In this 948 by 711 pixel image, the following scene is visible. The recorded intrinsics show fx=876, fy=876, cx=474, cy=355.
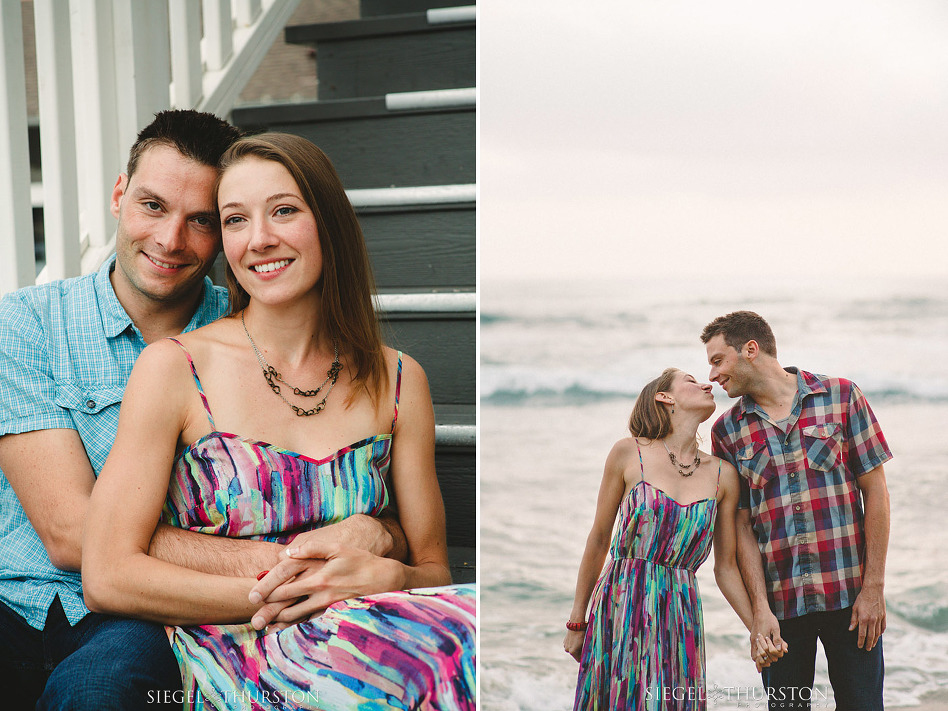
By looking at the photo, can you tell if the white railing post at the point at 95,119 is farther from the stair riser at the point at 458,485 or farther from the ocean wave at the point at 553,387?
the ocean wave at the point at 553,387

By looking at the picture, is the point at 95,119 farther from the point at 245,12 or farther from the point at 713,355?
the point at 713,355

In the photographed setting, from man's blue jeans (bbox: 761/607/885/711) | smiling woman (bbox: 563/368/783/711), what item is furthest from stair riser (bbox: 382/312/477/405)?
man's blue jeans (bbox: 761/607/885/711)

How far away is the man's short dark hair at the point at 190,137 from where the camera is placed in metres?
1.48

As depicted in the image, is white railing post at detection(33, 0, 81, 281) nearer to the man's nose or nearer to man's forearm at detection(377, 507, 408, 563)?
the man's nose

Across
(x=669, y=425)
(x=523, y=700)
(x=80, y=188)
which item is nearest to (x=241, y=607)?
(x=523, y=700)

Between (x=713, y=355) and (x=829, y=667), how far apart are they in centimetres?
37

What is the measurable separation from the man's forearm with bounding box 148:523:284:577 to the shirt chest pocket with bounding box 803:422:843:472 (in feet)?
2.40

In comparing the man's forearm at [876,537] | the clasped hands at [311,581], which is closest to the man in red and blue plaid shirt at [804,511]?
the man's forearm at [876,537]

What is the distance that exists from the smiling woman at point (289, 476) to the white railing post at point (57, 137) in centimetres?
65

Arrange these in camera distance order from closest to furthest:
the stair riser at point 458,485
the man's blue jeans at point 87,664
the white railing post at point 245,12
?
the man's blue jeans at point 87,664 < the stair riser at point 458,485 < the white railing post at point 245,12

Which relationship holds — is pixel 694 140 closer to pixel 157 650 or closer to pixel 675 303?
pixel 675 303

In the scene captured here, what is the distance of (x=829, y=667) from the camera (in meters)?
0.97

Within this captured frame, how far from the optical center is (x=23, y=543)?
4.55 feet

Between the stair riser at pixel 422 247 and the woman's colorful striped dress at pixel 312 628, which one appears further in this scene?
the stair riser at pixel 422 247
